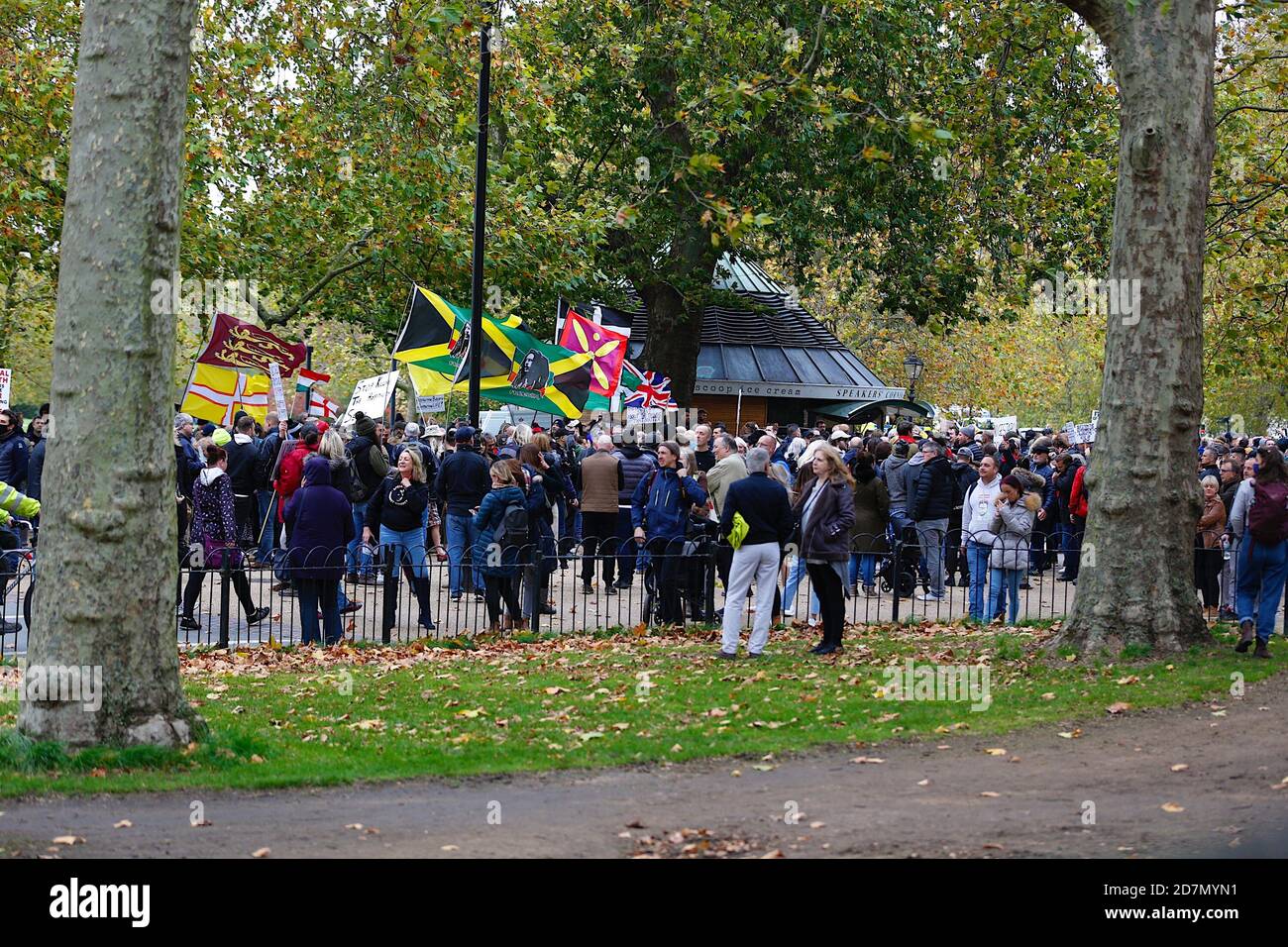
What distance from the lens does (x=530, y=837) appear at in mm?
7262

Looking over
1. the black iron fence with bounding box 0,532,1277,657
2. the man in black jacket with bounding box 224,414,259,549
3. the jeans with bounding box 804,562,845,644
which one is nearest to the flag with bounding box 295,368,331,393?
the man in black jacket with bounding box 224,414,259,549

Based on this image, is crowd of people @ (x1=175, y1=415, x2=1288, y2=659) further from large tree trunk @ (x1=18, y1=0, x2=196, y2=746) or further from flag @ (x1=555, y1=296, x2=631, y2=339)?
flag @ (x1=555, y1=296, x2=631, y2=339)

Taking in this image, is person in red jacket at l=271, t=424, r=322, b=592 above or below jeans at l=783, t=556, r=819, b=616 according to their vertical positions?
above

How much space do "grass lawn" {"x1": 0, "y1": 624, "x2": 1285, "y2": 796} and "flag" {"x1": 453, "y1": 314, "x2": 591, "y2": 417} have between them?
24.6 ft

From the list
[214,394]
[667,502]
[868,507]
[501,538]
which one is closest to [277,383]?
[214,394]

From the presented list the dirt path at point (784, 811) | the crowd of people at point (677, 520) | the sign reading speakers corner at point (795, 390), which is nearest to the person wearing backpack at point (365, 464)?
the crowd of people at point (677, 520)

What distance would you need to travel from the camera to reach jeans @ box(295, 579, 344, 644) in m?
13.9

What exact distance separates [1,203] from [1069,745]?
1949 cm

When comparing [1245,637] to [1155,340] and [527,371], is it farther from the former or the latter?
[527,371]

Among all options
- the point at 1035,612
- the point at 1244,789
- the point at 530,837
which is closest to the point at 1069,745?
the point at 1244,789

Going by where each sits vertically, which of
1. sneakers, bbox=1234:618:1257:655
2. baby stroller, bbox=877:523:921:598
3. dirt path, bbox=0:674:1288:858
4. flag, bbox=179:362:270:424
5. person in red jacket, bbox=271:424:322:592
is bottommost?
dirt path, bbox=0:674:1288:858

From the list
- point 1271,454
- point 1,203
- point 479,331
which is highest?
point 1,203

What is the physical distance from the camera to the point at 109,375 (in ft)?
28.0
